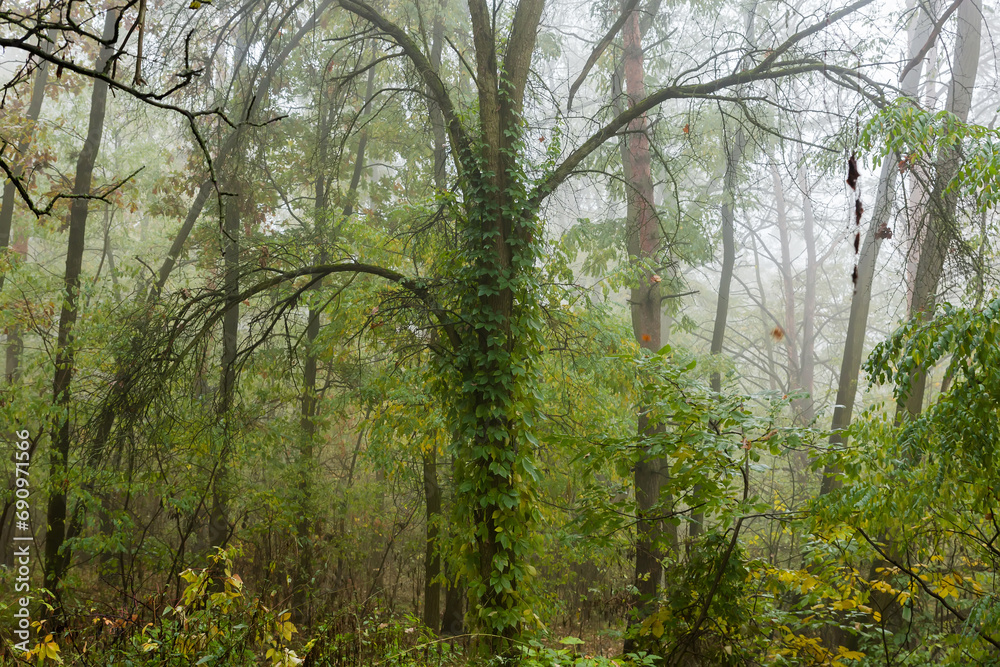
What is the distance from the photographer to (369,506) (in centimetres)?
1047

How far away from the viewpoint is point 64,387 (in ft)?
22.5

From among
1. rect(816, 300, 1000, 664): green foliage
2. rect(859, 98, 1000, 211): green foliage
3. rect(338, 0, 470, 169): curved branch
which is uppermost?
rect(338, 0, 470, 169): curved branch

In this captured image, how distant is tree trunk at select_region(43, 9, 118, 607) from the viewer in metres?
6.61

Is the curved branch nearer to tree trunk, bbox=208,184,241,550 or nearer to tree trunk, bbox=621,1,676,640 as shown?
tree trunk, bbox=208,184,241,550

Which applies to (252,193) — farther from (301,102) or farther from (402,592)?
(402,592)

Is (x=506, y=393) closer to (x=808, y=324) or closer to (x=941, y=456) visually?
(x=941, y=456)

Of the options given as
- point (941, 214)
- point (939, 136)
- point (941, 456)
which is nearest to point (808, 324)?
point (941, 214)

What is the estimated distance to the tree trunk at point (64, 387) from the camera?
661cm

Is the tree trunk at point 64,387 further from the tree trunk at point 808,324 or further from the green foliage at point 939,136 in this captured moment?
the tree trunk at point 808,324

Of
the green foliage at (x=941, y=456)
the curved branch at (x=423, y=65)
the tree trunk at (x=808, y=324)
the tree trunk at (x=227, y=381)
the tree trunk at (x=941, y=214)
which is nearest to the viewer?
the green foliage at (x=941, y=456)

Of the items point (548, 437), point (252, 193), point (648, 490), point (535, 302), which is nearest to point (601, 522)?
point (548, 437)

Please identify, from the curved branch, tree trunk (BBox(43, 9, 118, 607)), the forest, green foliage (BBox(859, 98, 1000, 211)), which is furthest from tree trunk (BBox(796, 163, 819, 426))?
tree trunk (BBox(43, 9, 118, 607))

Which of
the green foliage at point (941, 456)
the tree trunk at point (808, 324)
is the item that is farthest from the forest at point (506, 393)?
the tree trunk at point (808, 324)

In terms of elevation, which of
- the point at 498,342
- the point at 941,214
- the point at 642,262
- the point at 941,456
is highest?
the point at 642,262
